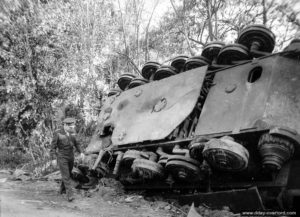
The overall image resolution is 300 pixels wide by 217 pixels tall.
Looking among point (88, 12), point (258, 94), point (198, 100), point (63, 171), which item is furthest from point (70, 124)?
point (88, 12)

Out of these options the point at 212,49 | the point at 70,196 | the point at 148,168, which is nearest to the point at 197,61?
the point at 212,49

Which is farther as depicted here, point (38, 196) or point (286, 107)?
point (38, 196)

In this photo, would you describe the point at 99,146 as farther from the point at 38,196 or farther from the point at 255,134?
the point at 255,134

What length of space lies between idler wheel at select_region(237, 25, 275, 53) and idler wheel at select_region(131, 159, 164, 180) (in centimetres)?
228

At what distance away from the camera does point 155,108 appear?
19.6ft

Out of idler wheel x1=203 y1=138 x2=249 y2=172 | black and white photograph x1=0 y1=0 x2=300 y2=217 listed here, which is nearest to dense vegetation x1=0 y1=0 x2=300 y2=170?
black and white photograph x1=0 y1=0 x2=300 y2=217

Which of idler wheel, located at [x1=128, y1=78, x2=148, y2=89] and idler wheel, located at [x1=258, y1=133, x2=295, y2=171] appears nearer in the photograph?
idler wheel, located at [x1=258, y1=133, x2=295, y2=171]

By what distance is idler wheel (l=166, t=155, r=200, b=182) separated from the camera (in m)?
4.44

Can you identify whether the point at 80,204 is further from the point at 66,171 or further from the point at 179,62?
the point at 179,62

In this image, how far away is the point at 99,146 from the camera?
6984mm

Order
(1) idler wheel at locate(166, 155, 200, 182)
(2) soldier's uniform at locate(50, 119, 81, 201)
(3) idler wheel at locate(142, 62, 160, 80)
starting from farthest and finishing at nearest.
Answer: (3) idler wheel at locate(142, 62, 160, 80) < (2) soldier's uniform at locate(50, 119, 81, 201) < (1) idler wheel at locate(166, 155, 200, 182)

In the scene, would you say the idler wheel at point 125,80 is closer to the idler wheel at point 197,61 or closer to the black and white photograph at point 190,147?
the black and white photograph at point 190,147

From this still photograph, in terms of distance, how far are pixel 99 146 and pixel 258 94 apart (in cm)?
369

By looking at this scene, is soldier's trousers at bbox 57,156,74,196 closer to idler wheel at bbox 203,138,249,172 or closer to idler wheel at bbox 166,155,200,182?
idler wheel at bbox 166,155,200,182
